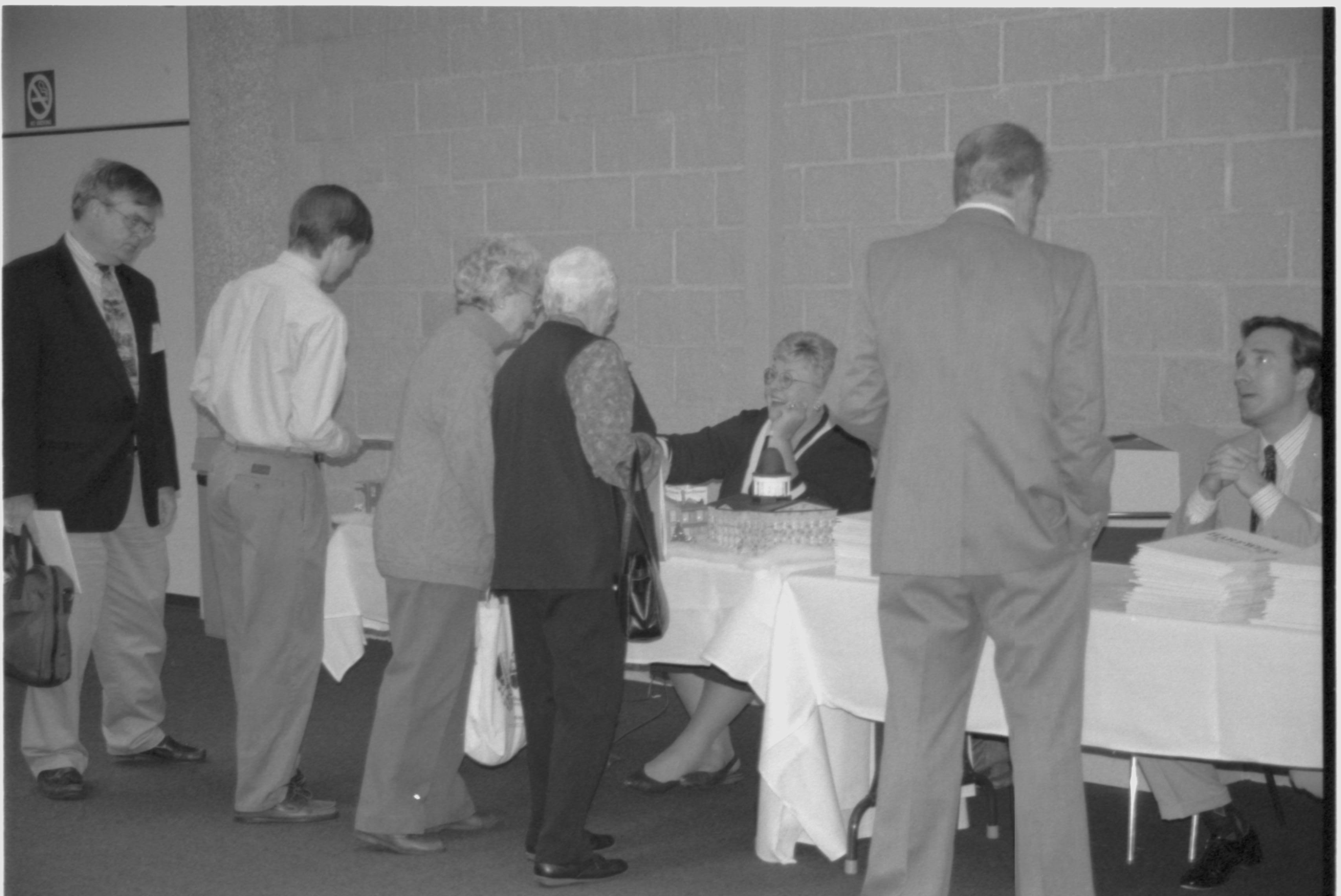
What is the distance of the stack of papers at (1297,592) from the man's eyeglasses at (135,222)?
2548 millimetres

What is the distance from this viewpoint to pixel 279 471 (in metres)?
3.22

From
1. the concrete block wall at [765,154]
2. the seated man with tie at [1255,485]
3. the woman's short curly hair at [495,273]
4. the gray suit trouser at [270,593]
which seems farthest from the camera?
the concrete block wall at [765,154]

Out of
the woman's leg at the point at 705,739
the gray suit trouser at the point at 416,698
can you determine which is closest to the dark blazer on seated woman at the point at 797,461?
the woman's leg at the point at 705,739

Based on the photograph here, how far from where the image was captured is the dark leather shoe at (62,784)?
3520 mm

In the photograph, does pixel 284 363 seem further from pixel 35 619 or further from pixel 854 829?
pixel 854 829

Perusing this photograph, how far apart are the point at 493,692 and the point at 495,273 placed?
0.90m

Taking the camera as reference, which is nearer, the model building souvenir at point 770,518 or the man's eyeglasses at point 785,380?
the model building souvenir at point 770,518

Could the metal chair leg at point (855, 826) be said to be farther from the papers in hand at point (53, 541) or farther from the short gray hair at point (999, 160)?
the papers in hand at point (53, 541)

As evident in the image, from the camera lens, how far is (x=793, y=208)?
4.61 metres

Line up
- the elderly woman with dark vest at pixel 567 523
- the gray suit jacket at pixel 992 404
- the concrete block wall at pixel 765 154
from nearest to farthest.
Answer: the gray suit jacket at pixel 992 404
the elderly woman with dark vest at pixel 567 523
the concrete block wall at pixel 765 154

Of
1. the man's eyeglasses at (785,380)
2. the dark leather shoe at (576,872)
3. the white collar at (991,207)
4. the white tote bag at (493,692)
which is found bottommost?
the dark leather shoe at (576,872)

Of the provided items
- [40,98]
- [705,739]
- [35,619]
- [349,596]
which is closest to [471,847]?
[705,739]

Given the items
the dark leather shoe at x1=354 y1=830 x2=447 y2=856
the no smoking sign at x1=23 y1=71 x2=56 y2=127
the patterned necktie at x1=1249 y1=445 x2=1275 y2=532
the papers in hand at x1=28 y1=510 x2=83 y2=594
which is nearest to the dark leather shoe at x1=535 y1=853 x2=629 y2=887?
the dark leather shoe at x1=354 y1=830 x2=447 y2=856

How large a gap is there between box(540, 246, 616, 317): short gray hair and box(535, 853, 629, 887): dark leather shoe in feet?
3.47
